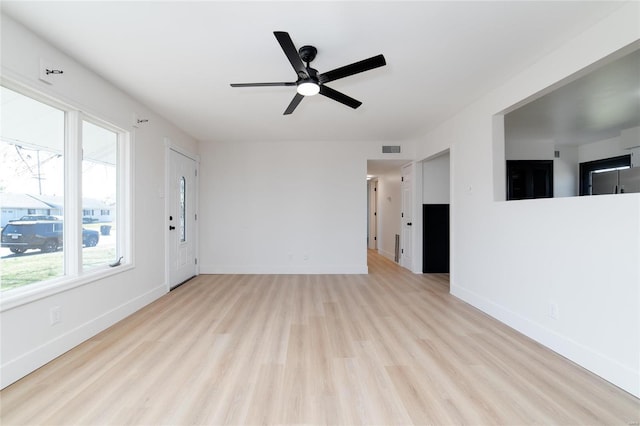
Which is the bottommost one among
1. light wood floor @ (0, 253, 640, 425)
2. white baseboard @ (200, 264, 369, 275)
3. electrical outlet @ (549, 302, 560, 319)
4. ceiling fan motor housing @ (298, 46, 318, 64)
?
light wood floor @ (0, 253, 640, 425)

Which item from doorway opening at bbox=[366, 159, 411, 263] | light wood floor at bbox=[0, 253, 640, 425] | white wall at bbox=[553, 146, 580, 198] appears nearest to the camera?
light wood floor at bbox=[0, 253, 640, 425]

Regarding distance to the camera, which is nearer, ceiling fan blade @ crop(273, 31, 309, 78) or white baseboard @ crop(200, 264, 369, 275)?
ceiling fan blade @ crop(273, 31, 309, 78)

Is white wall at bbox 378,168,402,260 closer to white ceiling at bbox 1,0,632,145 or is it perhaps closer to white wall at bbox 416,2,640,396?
white wall at bbox 416,2,640,396

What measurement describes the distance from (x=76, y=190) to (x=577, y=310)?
4.38 m

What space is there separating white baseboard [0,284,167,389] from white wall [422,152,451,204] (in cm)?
489

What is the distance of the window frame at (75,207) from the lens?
192 centimetres

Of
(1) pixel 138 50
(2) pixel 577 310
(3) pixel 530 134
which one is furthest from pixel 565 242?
(1) pixel 138 50

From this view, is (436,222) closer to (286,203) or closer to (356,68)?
(286,203)

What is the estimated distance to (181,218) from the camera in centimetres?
428

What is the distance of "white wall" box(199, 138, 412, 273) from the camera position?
4.98 metres

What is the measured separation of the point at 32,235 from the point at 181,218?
7.36 feet

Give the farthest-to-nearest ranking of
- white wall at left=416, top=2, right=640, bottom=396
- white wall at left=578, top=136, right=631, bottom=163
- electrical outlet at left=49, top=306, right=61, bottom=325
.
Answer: white wall at left=578, top=136, right=631, bottom=163 < electrical outlet at left=49, top=306, right=61, bottom=325 < white wall at left=416, top=2, right=640, bottom=396

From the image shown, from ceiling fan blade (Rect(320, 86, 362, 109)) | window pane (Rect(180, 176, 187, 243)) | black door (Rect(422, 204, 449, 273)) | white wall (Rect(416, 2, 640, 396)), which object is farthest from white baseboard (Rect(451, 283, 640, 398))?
window pane (Rect(180, 176, 187, 243))

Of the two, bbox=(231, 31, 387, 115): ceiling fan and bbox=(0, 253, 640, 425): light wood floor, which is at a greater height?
bbox=(231, 31, 387, 115): ceiling fan
